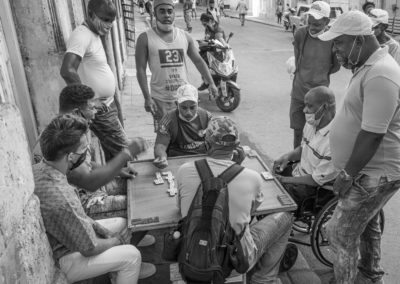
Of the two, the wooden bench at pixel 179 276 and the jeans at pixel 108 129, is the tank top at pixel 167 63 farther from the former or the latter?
the wooden bench at pixel 179 276

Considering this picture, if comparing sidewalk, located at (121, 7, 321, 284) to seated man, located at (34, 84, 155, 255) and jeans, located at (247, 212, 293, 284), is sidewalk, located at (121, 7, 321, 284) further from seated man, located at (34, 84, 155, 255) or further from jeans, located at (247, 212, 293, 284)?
jeans, located at (247, 212, 293, 284)

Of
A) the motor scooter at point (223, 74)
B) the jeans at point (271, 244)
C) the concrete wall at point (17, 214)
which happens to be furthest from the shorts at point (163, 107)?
the motor scooter at point (223, 74)

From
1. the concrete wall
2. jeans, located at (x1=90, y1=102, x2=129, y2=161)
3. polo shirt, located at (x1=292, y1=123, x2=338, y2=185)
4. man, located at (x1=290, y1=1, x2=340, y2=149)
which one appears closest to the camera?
the concrete wall

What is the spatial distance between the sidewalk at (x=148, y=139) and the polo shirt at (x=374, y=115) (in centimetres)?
114

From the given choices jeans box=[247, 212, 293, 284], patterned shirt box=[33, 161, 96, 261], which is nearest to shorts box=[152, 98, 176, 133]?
jeans box=[247, 212, 293, 284]

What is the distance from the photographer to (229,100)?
25.7 feet

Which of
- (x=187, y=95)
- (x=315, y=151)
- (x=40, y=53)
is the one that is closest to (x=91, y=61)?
(x=40, y=53)

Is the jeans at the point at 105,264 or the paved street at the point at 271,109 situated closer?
the jeans at the point at 105,264

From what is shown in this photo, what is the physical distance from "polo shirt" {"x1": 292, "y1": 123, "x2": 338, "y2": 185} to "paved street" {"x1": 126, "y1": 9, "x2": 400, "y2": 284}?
368 mm

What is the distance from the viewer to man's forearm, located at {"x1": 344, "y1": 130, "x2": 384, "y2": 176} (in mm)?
2293

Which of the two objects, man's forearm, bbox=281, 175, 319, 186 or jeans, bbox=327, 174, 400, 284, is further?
man's forearm, bbox=281, 175, 319, 186

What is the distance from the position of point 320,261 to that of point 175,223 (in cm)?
150

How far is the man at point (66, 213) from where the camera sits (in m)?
2.16

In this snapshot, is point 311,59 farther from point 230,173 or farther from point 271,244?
point 230,173
